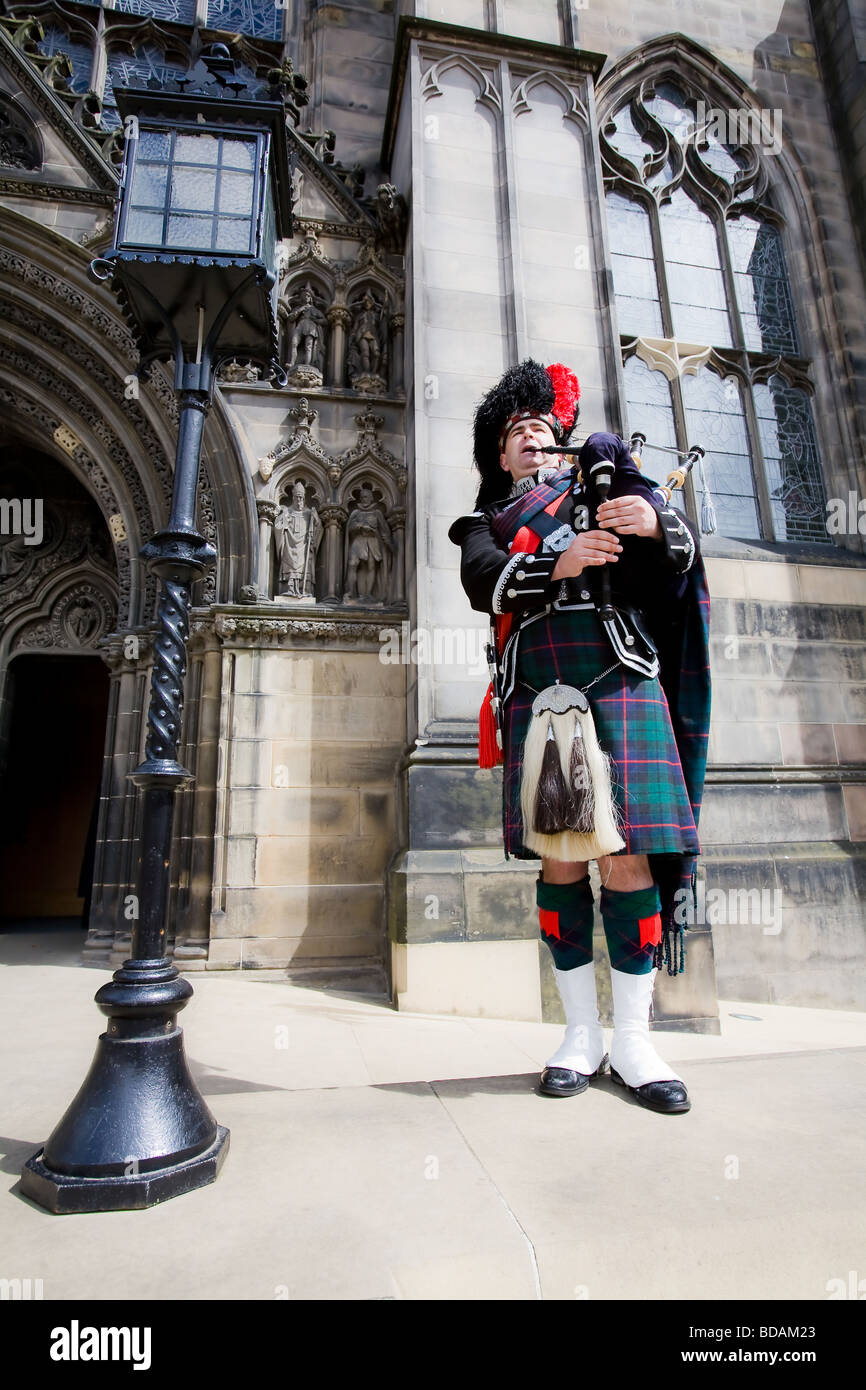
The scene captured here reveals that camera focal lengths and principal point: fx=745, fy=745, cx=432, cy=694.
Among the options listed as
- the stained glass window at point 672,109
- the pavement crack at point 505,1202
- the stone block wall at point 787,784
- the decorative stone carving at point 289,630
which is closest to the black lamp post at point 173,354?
the pavement crack at point 505,1202

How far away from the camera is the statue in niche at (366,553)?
5.91 meters

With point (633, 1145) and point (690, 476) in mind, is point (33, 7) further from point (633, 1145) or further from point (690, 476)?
point (633, 1145)

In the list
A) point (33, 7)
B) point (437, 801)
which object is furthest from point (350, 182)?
point (437, 801)

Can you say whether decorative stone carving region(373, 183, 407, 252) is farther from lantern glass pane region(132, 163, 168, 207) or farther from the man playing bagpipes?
the man playing bagpipes

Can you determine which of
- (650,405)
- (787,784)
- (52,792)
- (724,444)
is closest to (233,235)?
(787,784)

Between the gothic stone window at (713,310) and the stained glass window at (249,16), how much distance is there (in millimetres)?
4142

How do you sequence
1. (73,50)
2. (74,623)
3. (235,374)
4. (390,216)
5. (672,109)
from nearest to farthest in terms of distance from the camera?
(235,374) < (390,216) < (672,109) < (74,623) < (73,50)

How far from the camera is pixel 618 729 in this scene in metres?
2.19

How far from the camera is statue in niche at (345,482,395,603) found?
5.91 meters

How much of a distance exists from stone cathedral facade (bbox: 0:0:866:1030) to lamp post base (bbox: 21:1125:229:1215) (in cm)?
249

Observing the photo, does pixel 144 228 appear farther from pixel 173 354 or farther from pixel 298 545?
pixel 298 545

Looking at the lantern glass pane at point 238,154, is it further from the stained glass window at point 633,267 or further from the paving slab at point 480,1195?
the stained glass window at point 633,267

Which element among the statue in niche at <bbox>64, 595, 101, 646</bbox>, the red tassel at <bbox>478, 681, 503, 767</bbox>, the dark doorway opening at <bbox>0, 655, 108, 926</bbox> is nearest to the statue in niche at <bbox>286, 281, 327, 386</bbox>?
the statue in niche at <bbox>64, 595, 101, 646</bbox>

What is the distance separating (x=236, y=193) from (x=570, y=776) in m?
2.12
